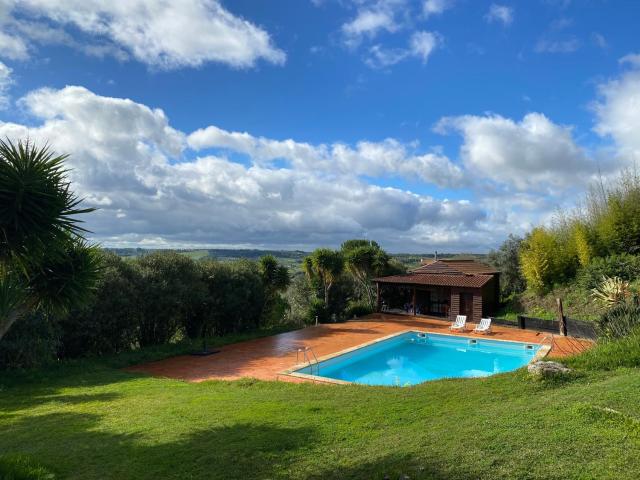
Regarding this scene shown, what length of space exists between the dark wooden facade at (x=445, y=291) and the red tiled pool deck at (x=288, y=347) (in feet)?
5.94

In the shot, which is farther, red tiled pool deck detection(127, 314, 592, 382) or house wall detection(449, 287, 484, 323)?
house wall detection(449, 287, 484, 323)

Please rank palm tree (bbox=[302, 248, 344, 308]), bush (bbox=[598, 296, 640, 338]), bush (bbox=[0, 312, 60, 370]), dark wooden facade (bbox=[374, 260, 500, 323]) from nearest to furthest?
1. bush (bbox=[598, 296, 640, 338])
2. bush (bbox=[0, 312, 60, 370])
3. dark wooden facade (bbox=[374, 260, 500, 323])
4. palm tree (bbox=[302, 248, 344, 308])

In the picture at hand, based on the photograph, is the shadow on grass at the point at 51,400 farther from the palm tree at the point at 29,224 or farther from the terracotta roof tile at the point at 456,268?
the terracotta roof tile at the point at 456,268

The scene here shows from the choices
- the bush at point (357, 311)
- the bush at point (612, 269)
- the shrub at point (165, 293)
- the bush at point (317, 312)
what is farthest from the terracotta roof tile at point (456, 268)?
the shrub at point (165, 293)

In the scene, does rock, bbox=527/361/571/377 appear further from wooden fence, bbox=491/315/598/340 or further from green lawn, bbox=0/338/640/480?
wooden fence, bbox=491/315/598/340

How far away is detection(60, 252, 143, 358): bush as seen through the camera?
44.1 feet

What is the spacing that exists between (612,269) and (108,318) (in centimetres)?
2122

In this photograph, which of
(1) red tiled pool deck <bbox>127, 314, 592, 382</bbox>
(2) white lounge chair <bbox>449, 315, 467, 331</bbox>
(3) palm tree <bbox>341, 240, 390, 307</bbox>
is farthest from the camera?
(3) palm tree <bbox>341, 240, 390, 307</bbox>

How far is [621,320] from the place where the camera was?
35.4ft

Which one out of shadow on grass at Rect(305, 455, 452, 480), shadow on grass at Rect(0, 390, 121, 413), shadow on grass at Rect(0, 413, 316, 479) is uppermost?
shadow on grass at Rect(305, 455, 452, 480)

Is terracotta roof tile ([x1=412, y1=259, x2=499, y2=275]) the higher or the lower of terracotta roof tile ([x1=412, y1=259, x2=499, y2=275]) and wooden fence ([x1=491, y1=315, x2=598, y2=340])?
the higher

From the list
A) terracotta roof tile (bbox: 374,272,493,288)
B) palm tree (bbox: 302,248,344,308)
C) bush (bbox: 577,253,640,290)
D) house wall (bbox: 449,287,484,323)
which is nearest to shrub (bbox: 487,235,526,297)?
terracotta roof tile (bbox: 374,272,493,288)

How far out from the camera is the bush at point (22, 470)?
447 cm

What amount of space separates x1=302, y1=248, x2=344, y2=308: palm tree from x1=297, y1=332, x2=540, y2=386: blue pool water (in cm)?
602
